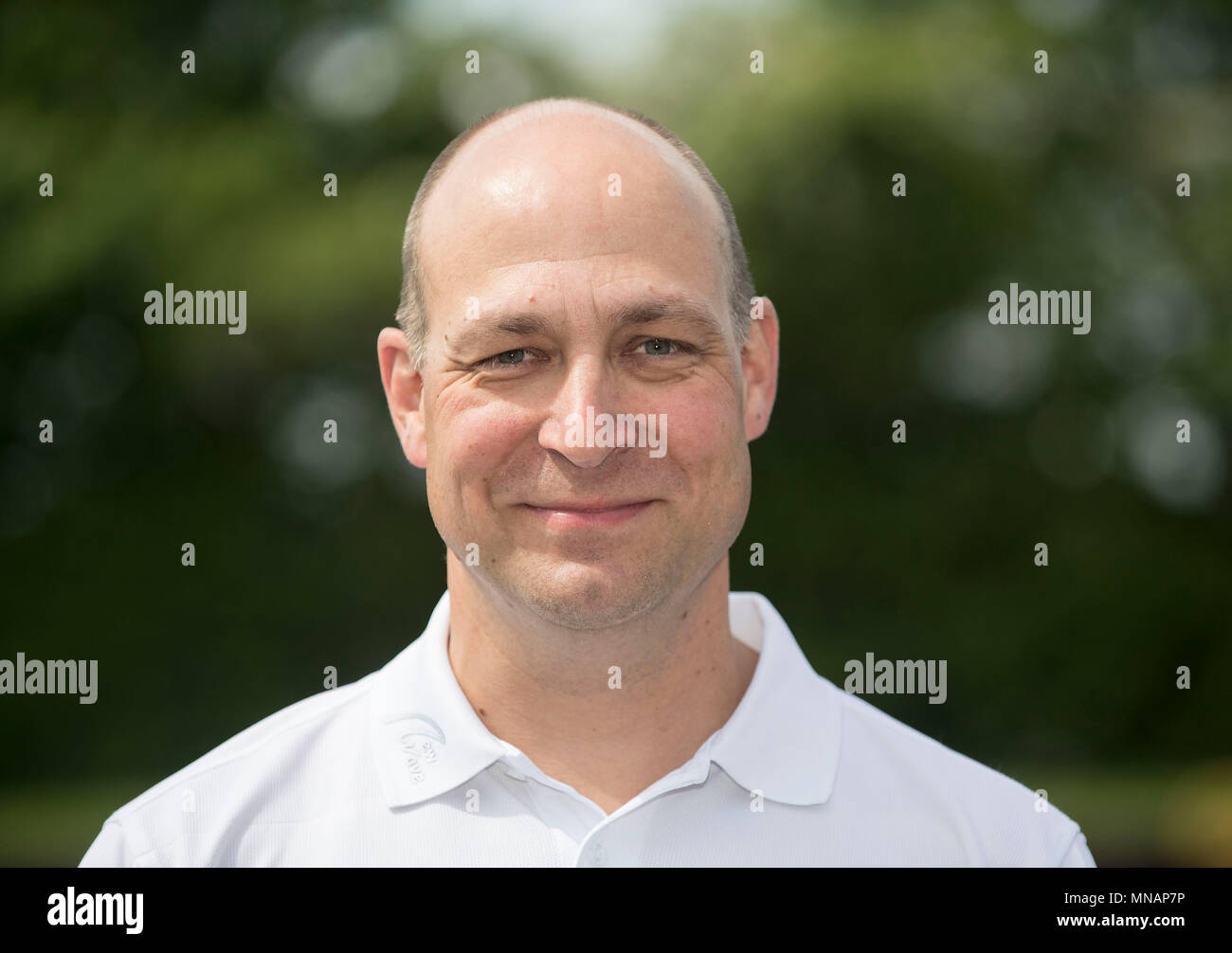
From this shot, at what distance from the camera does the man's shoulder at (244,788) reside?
2100mm

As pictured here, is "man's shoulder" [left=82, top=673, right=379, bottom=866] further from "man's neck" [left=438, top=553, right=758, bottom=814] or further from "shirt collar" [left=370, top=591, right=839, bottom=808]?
"man's neck" [left=438, top=553, right=758, bottom=814]

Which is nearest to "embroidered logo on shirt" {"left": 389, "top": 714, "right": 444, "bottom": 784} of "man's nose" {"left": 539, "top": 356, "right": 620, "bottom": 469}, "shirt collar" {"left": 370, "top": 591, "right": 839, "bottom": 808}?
"shirt collar" {"left": 370, "top": 591, "right": 839, "bottom": 808}

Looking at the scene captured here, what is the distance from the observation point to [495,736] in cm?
214

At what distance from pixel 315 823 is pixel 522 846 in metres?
0.38

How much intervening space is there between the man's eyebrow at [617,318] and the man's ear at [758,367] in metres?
0.26

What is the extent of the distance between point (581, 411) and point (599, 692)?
1.78 ft

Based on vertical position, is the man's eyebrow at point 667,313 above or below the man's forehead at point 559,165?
below

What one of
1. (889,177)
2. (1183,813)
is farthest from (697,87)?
(1183,813)

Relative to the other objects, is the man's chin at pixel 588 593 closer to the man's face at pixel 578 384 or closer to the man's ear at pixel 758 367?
the man's face at pixel 578 384

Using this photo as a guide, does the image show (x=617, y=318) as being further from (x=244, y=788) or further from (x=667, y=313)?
(x=244, y=788)

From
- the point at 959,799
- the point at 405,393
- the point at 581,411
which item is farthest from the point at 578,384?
the point at 959,799

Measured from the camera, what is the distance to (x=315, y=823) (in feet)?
6.95

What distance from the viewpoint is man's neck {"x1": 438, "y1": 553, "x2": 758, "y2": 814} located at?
6.92ft

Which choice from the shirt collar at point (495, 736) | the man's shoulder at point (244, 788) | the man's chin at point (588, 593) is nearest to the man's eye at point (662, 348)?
the man's chin at point (588, 593)
